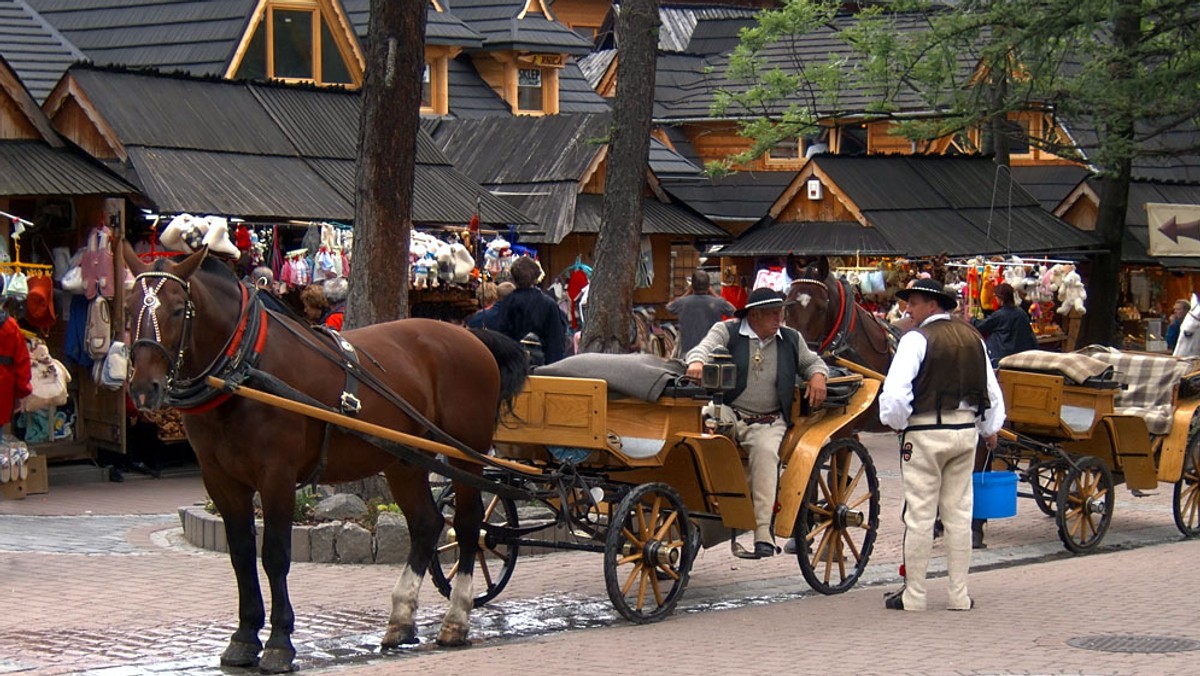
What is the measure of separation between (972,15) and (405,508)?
17.7 metres

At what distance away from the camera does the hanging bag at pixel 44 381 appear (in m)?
15.0

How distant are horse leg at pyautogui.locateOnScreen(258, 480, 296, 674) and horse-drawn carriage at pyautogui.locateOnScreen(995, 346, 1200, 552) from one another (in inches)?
258

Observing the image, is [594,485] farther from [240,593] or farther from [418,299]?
[418,299]

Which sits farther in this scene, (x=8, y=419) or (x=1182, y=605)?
(x=8, y=419)

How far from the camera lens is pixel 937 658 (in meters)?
8.77

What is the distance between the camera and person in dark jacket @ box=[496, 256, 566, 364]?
1463 centimetres

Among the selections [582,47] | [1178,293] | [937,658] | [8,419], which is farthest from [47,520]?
[1178,293]

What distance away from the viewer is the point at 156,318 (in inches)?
329

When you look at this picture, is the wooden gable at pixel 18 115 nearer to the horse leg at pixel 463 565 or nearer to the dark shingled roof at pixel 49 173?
the dark shingled roof at pixel 49 173

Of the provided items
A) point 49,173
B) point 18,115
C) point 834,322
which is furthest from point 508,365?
point 18,115

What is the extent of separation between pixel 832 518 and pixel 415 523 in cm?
308

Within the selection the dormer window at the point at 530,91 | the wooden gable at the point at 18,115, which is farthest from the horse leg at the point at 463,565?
the dormer window at the point at 530,91

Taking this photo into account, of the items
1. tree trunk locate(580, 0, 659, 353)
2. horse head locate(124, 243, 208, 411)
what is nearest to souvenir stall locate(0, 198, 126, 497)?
tree trunk locate(580, 0, 659, 353)

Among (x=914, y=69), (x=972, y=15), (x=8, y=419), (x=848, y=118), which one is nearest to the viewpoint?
(x=8, y=419)
